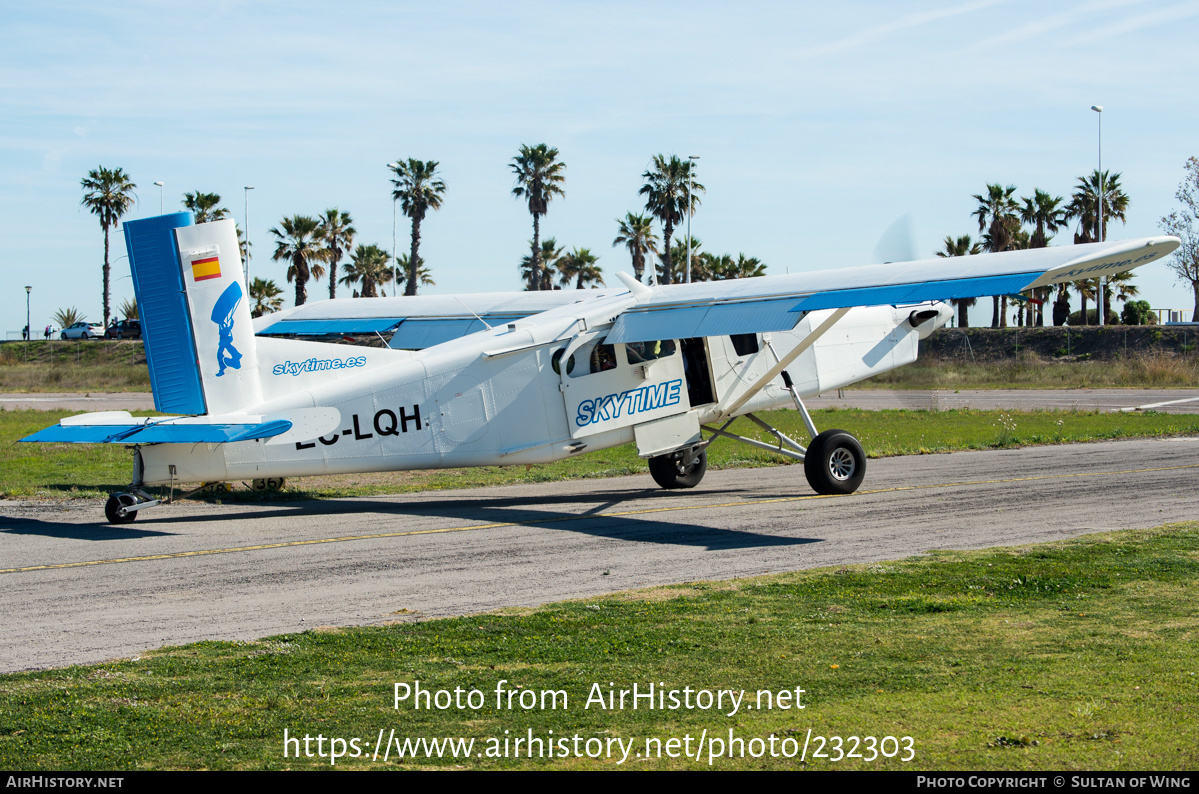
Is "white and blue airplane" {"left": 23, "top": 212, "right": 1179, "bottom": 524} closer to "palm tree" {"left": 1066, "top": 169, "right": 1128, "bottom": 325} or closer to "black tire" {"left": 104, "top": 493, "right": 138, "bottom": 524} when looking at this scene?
"black tire" {"left": 104, "top": 493, "right": 138, "bottom": 524}

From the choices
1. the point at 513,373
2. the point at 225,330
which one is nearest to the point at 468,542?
the point at 513,373

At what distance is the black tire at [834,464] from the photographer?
17.2 metres

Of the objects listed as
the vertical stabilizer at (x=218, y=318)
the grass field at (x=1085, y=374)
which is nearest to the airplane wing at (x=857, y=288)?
the vertical stabilizer at (x=218, y=318)

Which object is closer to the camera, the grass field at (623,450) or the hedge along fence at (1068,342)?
the grass field at (623,450)

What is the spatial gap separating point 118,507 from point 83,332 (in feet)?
261

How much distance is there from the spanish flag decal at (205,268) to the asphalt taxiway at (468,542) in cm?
373

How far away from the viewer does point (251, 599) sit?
33.2ft

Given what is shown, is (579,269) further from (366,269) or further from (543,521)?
(543,521)

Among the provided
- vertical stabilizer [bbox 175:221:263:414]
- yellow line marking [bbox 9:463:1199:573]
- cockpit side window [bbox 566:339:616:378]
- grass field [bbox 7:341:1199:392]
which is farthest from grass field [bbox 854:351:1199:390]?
vertical stabilizer [bbox 175:221:263:414]

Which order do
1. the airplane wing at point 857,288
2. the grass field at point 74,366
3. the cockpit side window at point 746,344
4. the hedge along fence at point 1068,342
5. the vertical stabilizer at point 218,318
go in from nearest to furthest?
the airplane wing at point 857,288 < the vertical stabilizer at point 218,318 < the cockpit side window at point 746,344 < the grass field at point 74,366 < the hedge along fence at point 1068,342

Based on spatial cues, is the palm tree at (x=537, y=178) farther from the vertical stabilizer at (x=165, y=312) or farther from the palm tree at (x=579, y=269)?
the vertical stabilizer at (x=165, y=312)

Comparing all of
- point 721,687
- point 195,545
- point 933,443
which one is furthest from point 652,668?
point 933,443

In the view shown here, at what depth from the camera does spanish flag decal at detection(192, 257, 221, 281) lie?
14.8 meters

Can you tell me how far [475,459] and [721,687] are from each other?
9.70 m
